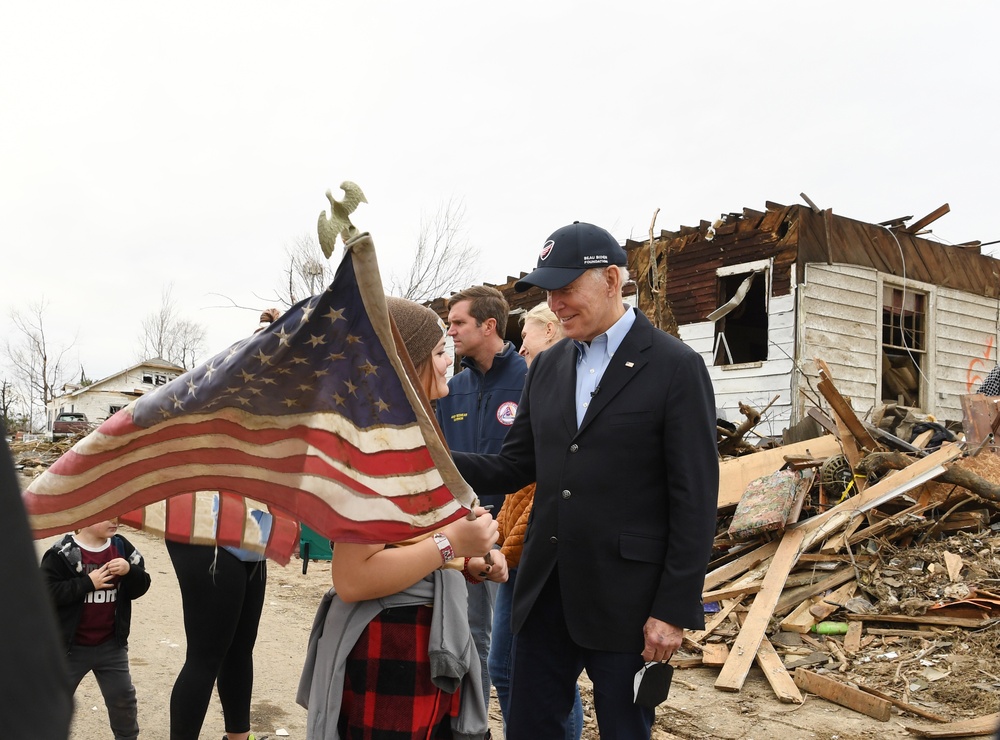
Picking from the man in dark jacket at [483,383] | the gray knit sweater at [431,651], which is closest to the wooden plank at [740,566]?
the man in dark jacket at [483,383]

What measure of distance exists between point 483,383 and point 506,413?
0.26m

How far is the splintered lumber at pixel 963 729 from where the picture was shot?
492cm

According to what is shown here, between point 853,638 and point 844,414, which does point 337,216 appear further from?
point 844,414

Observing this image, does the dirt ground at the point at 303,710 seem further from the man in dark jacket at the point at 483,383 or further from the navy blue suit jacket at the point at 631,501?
the navy blue suit jacket at the point at 631,501

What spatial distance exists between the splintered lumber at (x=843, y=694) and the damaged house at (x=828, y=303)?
8.35m

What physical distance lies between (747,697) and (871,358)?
10964mm

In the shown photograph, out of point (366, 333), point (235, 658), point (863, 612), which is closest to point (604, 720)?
point (366, 333)

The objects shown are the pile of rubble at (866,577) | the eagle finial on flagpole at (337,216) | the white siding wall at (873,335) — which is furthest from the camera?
the white siding wall at (873,335)

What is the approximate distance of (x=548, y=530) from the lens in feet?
10.4

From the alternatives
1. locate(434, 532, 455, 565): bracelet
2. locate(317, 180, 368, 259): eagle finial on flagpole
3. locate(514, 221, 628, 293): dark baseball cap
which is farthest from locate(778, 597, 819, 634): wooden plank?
locate(317, 180, 368, 259): eagle finial on flagpole

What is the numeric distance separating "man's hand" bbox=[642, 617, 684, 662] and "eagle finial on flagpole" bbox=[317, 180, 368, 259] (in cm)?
170

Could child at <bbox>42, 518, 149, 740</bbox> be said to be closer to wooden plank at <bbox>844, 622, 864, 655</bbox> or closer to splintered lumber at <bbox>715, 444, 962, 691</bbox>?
splintered lumber at <bbox>715, 444, 962, 691</bbox>

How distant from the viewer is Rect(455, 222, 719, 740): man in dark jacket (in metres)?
2.94

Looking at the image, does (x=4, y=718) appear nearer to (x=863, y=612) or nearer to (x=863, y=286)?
(x=863, y=612)
